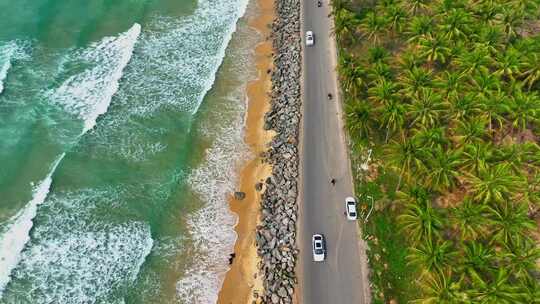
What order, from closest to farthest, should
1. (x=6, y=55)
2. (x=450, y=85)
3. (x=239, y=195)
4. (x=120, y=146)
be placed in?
(x=450, y=85) < (x=239, y=195) < (x=120, y=146) < (x=6, y=55)

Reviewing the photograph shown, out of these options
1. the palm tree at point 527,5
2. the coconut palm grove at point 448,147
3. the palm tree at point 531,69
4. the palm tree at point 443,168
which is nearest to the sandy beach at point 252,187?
the coconut palm grove at point 448,147

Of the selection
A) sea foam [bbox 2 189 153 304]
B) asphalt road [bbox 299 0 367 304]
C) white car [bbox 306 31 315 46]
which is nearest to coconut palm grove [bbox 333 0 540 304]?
asphalt road [bbox 299 0 367 304]

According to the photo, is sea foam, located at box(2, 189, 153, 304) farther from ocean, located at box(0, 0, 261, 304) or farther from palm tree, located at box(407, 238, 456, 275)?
palm tree, located at box(407, 238, 456, 275)

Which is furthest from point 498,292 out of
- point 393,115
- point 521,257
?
point 393,115

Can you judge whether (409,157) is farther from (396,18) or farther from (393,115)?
(396,18)

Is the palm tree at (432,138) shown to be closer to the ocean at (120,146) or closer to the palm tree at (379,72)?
the palm tree at (379,72)

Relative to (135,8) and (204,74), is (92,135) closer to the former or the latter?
(204,74)
